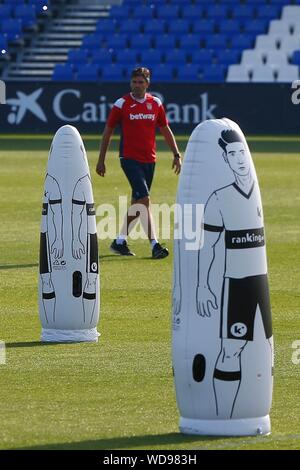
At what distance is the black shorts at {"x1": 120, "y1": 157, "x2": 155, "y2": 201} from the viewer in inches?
649

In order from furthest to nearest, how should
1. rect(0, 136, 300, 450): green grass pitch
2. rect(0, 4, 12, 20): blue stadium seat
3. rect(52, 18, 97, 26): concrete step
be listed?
1. rect(0, 4, 12, 20): blue stadium seat
2. rect(52, 18, 97, 26): concrete step
3. rect(0, 136, 300, 450): green grass pitch

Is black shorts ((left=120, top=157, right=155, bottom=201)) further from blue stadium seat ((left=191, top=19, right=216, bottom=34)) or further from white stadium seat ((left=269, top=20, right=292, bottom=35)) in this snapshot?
blue stadium seat ((left=191, top=19, right=216, bottom=34))

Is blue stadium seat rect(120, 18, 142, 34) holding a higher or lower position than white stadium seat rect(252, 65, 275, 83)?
higher

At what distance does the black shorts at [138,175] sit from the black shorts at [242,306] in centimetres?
912

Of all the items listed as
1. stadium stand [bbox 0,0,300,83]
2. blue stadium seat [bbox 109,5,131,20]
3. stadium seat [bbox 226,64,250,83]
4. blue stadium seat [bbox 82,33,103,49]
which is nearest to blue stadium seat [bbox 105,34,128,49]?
stadium stand [bbox 0,0,300,83]

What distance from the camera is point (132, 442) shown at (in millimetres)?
7203

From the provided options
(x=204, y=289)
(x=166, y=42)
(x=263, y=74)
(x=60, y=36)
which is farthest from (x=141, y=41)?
(x=204, y=289)

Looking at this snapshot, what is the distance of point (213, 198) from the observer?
285 inches

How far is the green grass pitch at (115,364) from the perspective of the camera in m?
7.39

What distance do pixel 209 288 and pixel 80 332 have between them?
3.45 meters

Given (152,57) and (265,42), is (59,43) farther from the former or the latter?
(265,42)

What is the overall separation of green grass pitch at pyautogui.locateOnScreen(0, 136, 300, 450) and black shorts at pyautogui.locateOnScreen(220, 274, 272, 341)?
57 cm

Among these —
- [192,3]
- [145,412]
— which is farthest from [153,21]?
[145,412]

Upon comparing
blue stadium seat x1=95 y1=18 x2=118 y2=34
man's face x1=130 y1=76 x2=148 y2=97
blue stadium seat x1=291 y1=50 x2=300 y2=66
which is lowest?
man's face x1=130 y1=76 x2=148 y2=97
